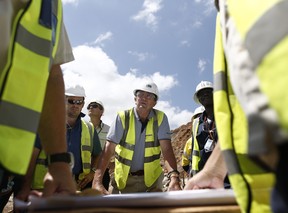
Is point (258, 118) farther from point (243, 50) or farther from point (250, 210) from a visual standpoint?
point (250, 210)

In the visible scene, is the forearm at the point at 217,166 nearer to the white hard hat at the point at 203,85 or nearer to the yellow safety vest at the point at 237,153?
the yellow safety vest at the point at 237,153

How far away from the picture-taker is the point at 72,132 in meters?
5.03

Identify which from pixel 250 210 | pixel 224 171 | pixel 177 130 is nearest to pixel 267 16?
pixel 250 210

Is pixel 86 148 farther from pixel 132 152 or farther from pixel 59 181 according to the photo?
pixel 59 181

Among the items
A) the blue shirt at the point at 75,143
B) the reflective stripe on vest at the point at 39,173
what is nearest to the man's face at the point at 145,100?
the blue shirt at the point at 75,143

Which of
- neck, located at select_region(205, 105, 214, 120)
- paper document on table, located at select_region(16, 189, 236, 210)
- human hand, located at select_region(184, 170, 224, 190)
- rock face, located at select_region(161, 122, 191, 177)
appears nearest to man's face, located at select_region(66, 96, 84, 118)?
neck, located at select_region(205, 105, 214, 120)

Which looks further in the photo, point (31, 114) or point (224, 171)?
point (224, 171)

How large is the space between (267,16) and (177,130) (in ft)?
95.8

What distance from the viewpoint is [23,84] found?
3.82ft

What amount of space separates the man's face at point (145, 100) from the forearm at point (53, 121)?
3.89 m

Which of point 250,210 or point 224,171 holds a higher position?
point 224,171

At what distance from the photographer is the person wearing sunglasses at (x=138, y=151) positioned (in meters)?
5.33

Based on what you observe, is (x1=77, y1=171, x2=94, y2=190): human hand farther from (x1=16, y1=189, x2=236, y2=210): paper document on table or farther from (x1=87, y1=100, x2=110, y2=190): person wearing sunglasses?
(x1=16, y1=189, x2=236, y2=210): paper document on table

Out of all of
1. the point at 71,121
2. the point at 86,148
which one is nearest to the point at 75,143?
the point at 86,148
